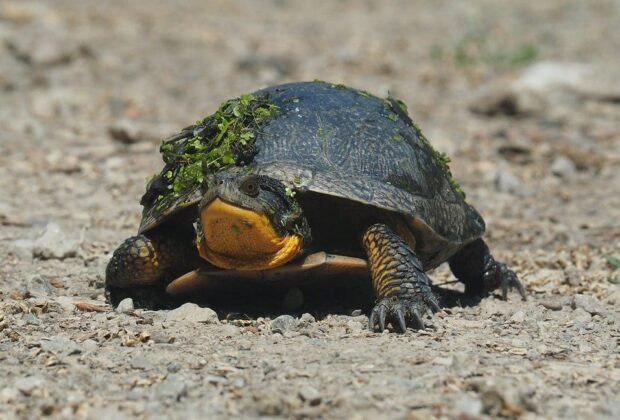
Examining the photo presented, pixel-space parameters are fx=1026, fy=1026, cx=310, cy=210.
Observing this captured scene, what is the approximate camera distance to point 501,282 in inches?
228

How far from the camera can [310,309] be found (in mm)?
5156

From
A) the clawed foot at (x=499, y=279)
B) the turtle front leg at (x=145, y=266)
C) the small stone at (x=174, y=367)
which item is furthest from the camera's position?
the clawed foot at (x=499, y=279)

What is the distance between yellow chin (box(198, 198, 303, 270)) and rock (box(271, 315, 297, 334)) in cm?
25

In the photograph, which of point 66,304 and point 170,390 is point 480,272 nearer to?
point 66,304

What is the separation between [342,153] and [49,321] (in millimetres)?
1592

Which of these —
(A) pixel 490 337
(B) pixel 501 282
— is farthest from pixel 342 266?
(B) pixel 501 282

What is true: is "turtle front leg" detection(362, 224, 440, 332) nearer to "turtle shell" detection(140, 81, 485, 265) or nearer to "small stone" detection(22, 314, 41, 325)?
"turtle shell" detection(140, 81, 485, 265)

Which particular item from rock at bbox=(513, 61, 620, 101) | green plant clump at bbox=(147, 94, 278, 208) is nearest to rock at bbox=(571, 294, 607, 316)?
green plant clump at bbox=(147, 94, 278, 208)

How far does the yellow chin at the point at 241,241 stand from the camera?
4.42 m

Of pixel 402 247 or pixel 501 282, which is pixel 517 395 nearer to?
pixel 402 247

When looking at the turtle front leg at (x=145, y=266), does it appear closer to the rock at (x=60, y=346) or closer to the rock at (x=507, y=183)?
the rock at (x=60, y=346)

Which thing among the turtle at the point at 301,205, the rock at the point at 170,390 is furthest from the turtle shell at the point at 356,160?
the rock at the point at 170,390

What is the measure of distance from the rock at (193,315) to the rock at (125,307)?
0.22m

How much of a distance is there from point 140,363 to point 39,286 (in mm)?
1649
